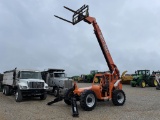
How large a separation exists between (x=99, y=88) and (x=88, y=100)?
1.38 m

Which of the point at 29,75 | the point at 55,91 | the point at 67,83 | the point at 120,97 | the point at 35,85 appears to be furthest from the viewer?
the point at 55,91

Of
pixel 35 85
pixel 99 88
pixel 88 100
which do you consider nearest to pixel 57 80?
pixel 35 85

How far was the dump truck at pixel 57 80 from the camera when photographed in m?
21.5

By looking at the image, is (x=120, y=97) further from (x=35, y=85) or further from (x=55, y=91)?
(x=55, y=91)

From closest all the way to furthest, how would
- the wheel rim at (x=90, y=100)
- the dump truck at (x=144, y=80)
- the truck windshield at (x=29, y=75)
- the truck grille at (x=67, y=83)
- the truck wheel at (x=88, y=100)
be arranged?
the truck wheel at (x=88, y=100) → the wheel rim at (x=90, y=100) → the truck windshield at (x=29, y=75) → the truck grille at (x=67, y=83) → the dump truck at (x=144, y=80)

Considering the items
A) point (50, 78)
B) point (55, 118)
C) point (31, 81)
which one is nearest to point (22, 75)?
point (31, 81)

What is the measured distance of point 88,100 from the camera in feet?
44.7

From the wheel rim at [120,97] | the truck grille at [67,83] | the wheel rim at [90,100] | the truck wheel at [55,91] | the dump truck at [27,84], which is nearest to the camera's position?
the wheel rim at [90,100]

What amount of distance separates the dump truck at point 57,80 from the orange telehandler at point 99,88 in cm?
591

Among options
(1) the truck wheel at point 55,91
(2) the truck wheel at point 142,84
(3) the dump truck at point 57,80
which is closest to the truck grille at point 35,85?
(3) the dump truck at point 57,80

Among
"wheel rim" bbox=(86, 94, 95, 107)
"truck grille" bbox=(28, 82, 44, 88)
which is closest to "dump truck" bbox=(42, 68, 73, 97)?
"truck grille" bbox=(28, 82, 44, 88)

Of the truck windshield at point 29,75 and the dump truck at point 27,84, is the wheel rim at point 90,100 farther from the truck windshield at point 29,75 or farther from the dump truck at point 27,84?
the truck windshield at point 29,75

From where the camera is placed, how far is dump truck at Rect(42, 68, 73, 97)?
2155 cm

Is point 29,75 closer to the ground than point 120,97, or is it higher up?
higher up
